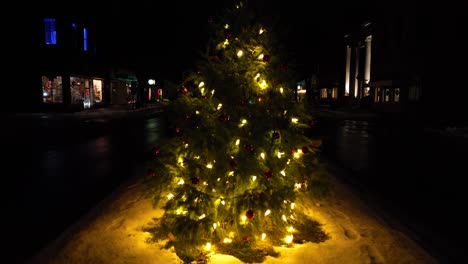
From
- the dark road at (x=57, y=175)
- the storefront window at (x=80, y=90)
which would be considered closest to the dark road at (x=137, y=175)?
the dark road at (x=57, y=175)

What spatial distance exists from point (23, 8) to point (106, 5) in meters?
11.1

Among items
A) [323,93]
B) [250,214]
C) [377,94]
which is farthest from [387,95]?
[250,214]

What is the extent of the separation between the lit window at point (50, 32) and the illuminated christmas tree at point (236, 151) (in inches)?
1280

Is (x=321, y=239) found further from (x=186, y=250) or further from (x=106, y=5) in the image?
(x=106, y=5)

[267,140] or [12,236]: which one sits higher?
[267,140]

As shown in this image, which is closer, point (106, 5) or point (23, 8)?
point (23, 8)

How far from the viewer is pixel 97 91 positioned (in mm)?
41312

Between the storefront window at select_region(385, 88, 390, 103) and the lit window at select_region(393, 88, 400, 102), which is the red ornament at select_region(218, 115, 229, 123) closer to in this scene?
the lit window at select_region(393, 88, 400, 102)

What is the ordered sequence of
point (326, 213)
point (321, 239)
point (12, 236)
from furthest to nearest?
point (326, 213)
point (12, 236)
point (321, 239)

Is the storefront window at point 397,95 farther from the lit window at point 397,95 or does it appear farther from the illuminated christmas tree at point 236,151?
the illuminated christmas tree at point 236,151

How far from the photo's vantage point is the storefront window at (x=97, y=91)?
40.2 m

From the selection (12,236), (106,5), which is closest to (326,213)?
(12,236)

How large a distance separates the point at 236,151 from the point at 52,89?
33.0 m

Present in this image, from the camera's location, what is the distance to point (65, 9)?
33.4m
